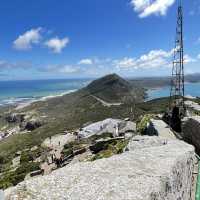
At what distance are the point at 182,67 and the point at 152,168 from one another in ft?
60.1

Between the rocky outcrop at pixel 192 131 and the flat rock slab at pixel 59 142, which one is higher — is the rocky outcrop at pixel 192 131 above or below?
above

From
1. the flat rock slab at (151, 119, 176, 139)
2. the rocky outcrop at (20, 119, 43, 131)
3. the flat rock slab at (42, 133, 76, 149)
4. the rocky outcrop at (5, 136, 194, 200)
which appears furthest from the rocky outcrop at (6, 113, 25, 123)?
the rocky outcrop at (5, 136, 194, 200)

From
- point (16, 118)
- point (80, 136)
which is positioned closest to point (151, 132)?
point (80, 136)

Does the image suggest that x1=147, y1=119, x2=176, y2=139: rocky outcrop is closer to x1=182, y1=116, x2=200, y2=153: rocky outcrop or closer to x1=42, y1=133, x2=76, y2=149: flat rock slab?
x1=182, y1=116, x2=200, y2=153: rocky outcrop

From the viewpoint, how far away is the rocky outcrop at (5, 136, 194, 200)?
7.01m

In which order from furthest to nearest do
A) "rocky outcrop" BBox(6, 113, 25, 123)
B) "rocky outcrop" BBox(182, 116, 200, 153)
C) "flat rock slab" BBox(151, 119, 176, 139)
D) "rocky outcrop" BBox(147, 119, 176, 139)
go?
"rocky outcrop" BBox(6, 113, 25, 123) < "rocky outcrop" BBox(147, 119, 176, 139) < "flat rock slab" BBox(151, 119, 176, 139) < "rocky outcrop" BBox(182, 116, 200, 153)

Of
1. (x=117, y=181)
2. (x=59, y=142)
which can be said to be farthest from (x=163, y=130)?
(x=59, y=142)

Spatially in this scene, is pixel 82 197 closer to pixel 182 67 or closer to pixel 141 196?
pixel 141 196

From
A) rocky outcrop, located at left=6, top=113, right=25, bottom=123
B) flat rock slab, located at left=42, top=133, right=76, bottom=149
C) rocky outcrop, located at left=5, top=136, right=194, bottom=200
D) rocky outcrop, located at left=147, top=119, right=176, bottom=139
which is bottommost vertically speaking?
rocky outcrop, located at left=6, top=113, right=25, bottom=123

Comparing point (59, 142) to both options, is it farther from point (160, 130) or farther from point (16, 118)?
point (16, 118)

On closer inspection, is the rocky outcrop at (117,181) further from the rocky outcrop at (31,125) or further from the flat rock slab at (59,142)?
the rocky outcrop at (31,125)

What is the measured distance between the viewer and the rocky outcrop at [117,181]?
23.0ft

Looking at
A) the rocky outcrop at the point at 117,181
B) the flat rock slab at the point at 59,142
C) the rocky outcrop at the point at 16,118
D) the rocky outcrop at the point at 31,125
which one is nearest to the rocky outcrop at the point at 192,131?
the rocky outcrop at the point at 117,181

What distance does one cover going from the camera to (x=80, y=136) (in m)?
46.9
